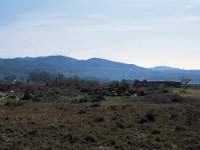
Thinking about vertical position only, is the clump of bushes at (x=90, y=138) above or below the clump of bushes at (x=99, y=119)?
below

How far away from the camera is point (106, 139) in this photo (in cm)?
3212

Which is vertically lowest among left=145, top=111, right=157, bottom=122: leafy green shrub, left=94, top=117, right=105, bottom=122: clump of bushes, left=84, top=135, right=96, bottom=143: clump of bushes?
left=84, top=135, right=96, bottom=143: clump of bushes

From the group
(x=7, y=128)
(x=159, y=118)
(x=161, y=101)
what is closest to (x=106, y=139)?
(x=7, y=128)

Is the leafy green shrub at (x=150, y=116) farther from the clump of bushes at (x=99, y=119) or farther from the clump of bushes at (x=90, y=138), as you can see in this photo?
the clump of bushes at (x=90, y=138)

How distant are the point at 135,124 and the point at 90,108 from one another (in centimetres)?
1142

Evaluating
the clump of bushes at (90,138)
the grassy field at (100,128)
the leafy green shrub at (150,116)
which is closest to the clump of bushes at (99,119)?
the grassy field at (100,128)

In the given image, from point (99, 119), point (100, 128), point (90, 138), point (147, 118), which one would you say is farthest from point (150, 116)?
point (90, 138)

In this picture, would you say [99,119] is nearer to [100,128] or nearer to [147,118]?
[100,128]

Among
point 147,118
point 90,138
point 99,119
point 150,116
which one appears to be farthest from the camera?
point 150,116

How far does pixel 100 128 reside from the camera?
118 ft

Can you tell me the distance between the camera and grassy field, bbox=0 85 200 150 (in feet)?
102

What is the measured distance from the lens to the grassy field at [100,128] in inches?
1223

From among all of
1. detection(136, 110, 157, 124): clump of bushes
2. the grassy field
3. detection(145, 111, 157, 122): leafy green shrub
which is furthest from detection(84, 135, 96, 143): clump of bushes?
detection(145, 111, 157, 122): leafy green shrub

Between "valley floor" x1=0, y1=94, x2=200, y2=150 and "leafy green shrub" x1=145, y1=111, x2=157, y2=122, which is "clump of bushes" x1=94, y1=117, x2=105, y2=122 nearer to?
"valley floor" x1=0, y1=94, x2=200, y2=150
